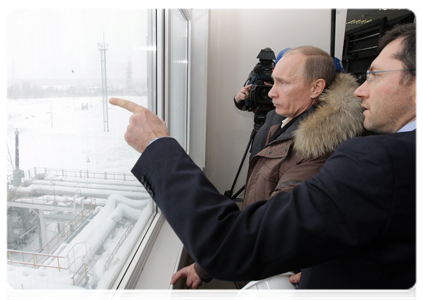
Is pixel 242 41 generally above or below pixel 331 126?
above

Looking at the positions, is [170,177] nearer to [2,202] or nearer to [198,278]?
[2,202]

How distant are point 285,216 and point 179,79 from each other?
5.74 feet

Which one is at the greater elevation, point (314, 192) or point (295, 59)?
point (295, 59)

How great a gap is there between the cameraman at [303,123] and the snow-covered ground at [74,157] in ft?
1.15

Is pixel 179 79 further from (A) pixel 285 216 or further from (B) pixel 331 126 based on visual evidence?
(A) pixel 285 216

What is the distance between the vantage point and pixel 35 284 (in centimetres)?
60

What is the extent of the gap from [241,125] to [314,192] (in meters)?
2.40

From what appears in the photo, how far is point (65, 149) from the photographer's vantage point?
678 millimetres

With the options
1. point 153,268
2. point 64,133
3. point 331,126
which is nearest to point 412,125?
point 331,126

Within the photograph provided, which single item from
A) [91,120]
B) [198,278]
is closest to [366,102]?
[91,120]

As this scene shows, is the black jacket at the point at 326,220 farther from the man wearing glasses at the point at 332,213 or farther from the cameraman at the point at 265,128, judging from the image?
the cameraman at the point at 265,128

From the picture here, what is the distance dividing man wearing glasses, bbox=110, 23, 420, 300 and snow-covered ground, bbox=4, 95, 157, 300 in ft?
0.55

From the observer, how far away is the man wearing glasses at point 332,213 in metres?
0.46

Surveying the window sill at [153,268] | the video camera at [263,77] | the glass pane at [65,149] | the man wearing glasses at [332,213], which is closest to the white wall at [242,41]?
the video camera at [263,77]
